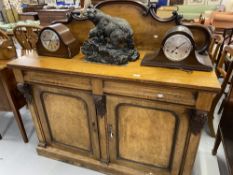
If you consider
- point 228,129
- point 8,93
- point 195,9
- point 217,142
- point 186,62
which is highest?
point 186,62

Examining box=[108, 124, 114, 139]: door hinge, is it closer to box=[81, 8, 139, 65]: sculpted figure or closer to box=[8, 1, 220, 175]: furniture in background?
box=[8, 1, 220, 175]: furniture in background

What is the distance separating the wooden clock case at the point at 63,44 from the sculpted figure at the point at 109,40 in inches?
5.0

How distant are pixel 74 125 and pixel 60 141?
0.87 ft

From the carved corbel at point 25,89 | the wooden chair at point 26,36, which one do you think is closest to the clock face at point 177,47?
the carved corbel at point 25,89

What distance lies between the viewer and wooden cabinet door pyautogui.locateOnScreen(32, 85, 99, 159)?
1189mm

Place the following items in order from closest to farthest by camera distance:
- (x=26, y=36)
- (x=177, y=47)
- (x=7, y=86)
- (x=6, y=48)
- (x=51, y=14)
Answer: (x=177, y=47) < (x=7, y=86) < (x=6, y=48) < (x=26, y=36) < (x=51, y=14)

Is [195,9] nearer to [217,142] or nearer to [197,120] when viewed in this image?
[217,142]

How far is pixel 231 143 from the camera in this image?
1196 mm

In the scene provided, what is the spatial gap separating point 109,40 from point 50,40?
39cm

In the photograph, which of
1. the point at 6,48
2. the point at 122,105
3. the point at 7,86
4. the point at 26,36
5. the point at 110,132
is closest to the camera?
the point at 122,105

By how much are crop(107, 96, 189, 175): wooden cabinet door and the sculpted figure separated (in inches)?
9.6

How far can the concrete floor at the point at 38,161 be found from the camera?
144 cm

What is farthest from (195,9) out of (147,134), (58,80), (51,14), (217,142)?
(58,80)

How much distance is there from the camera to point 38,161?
5.05ft
